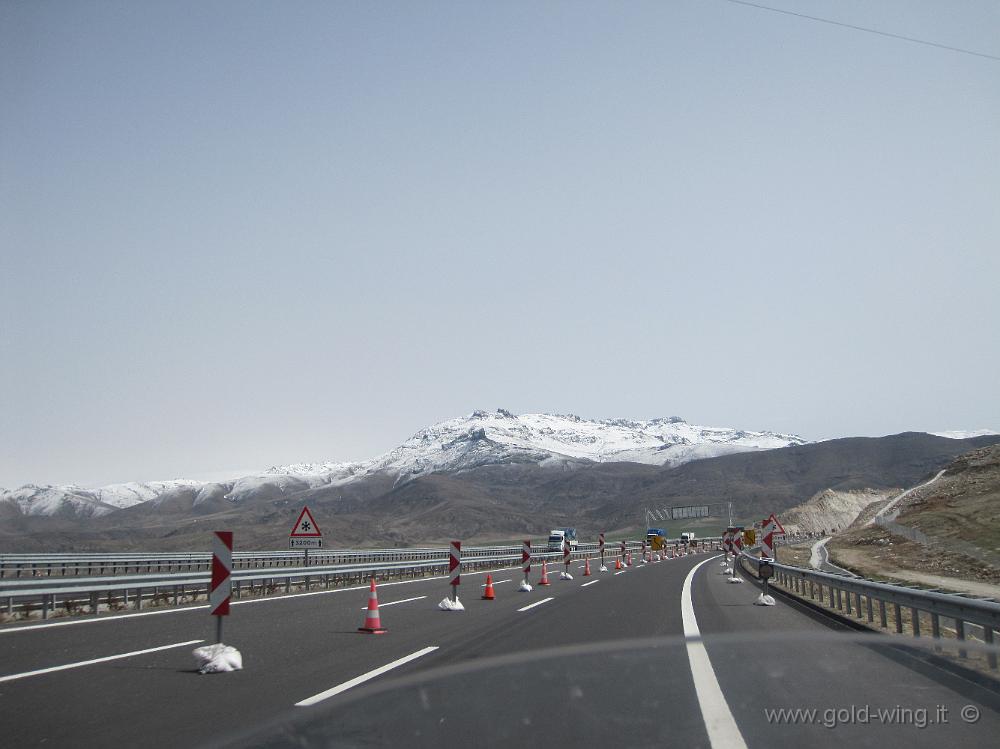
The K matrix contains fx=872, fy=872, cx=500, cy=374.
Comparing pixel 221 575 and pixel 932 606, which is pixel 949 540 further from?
pixel 221 575

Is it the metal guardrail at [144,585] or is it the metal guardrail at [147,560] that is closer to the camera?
the metal guardrail at [144,585]

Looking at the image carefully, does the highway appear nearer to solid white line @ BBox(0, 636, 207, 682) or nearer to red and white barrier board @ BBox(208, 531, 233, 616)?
solid white line @ BBox(0, 636, 207, 682)

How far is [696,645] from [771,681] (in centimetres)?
45

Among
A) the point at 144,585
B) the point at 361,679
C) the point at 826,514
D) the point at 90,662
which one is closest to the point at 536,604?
the point at 144,585

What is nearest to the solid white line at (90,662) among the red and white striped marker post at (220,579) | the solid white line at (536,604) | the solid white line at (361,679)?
the red and white striped marker post at (220,579)

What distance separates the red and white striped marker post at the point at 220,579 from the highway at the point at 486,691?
2.23 ft

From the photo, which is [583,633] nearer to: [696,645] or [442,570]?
[696,645]

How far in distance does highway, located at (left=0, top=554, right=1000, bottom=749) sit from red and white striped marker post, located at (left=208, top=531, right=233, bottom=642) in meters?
0.68

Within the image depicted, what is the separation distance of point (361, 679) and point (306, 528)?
59.9 ft

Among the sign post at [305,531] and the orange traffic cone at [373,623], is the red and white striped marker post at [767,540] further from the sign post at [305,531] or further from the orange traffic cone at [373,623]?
the orange traffic cone at [373,623]

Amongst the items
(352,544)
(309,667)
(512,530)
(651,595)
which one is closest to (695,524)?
(512,530)

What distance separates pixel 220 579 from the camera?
10328 mm

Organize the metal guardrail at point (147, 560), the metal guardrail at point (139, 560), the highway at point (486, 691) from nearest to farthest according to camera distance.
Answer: the highway at point (486, 691) → the metal guardrail at point (139, 560) → the metal guardrail at point (147, 560)

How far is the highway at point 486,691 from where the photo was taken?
4.45 m
